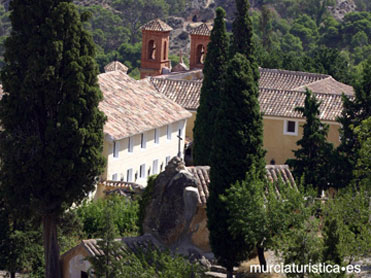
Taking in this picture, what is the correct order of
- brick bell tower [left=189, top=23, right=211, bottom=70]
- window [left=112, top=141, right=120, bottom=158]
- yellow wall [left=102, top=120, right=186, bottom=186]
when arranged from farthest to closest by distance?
brick bell tower [left=189, top=23, right=211, bottom=70], window [left=112, top=141, right=120, bottom=158], yellow wall [left=102, top=120, right=186, bottom=186]

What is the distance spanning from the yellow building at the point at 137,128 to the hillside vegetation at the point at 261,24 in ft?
170

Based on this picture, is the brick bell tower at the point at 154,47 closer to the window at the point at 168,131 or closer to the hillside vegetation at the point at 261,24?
the window at the point at 168,131

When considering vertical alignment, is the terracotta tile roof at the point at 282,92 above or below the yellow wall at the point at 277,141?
above

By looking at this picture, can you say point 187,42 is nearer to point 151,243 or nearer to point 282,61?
point 282,61

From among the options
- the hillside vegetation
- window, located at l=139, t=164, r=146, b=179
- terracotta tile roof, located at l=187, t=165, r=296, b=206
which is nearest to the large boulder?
terracotta tile roof, located at l=187, t=165, r=296, b=206

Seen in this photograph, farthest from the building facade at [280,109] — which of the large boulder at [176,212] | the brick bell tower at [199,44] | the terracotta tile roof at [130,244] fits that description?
the terracotta tile roof at [130,244]

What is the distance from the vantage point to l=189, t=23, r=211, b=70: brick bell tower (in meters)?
71.2

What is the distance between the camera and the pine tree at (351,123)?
4103cm

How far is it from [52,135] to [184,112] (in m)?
23.8

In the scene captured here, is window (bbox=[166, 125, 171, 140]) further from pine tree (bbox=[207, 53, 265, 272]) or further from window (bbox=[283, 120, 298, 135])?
pine tree (bbox=[207, 53, 265, 272])

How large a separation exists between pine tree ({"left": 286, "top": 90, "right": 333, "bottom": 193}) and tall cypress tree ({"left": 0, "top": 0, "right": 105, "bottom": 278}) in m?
13.3

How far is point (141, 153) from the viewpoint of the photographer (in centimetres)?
4956

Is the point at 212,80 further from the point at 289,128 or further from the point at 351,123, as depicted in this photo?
the point at 351,123

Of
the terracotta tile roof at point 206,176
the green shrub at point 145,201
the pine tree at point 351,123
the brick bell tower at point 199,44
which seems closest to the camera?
the green shrub at point 145,201
